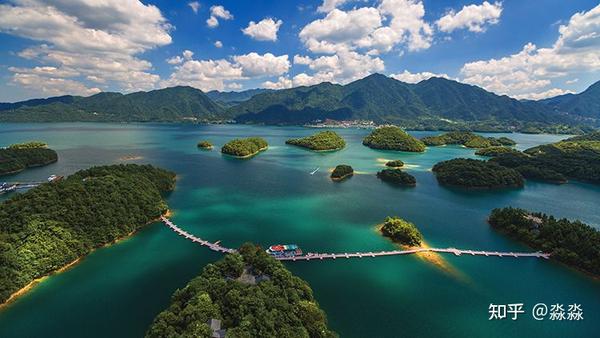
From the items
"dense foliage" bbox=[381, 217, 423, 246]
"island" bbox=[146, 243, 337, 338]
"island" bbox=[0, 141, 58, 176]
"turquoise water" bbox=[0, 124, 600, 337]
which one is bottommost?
"turquoise water" bbox=[0, 124, 600, 337]

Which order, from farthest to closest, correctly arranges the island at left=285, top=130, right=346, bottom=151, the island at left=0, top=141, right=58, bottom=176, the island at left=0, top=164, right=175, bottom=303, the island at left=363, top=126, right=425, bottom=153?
the island at left=285, top=130, right=346, bottom=151 < the island at left=363, top=126, right=425, bottom=153 < the island at left=0, top=141, right=58, bottom=176 < the island at left=0, top=164, right=175, bottom=303

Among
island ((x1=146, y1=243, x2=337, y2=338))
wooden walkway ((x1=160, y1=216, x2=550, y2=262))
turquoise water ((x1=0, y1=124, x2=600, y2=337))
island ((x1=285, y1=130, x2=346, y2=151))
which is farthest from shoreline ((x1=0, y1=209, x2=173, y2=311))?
island ((x1=285, y1=130, x2=346, y2=151))

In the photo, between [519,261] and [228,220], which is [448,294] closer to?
[519,261]

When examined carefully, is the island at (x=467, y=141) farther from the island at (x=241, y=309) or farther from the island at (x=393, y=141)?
the island at (x=241, y=309)

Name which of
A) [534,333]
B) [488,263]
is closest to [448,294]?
[534,333]

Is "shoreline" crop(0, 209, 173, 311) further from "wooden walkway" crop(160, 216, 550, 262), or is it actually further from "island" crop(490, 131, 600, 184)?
"island" crop(490, 131, 600, 184)

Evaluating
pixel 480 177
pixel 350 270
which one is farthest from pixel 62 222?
pixel 480 177

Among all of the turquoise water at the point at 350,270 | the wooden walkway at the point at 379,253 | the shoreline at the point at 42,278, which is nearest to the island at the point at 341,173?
the turquoise water at the point at 350,270
